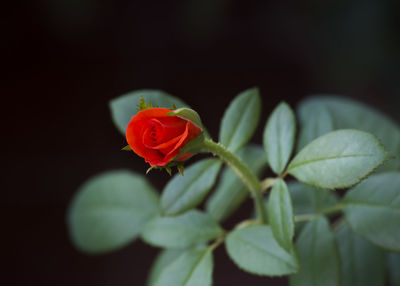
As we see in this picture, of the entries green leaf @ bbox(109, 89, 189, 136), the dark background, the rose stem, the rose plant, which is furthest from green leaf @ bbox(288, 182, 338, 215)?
the dark background

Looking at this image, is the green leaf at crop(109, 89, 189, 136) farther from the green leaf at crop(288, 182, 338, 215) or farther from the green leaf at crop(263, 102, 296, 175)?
the green leaf at crop(288, 182, 338, 215)

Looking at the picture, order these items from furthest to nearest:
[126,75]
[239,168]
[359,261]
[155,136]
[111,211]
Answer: [126,75] → [111,211] → [359,261] → [239,168] → [155,136]

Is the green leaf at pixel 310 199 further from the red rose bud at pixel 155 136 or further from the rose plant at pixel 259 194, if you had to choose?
the red rose bud at pixel 155 136

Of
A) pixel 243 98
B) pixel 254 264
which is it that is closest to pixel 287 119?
pixel 243 98

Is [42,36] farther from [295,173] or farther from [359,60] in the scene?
[295,173]

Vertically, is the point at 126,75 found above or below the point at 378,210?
above

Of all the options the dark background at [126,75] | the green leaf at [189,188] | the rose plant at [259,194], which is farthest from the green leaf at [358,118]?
the dark background at [126,75]

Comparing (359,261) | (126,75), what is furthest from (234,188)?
(126,75)

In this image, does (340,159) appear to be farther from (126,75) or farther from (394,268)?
(126,75)
